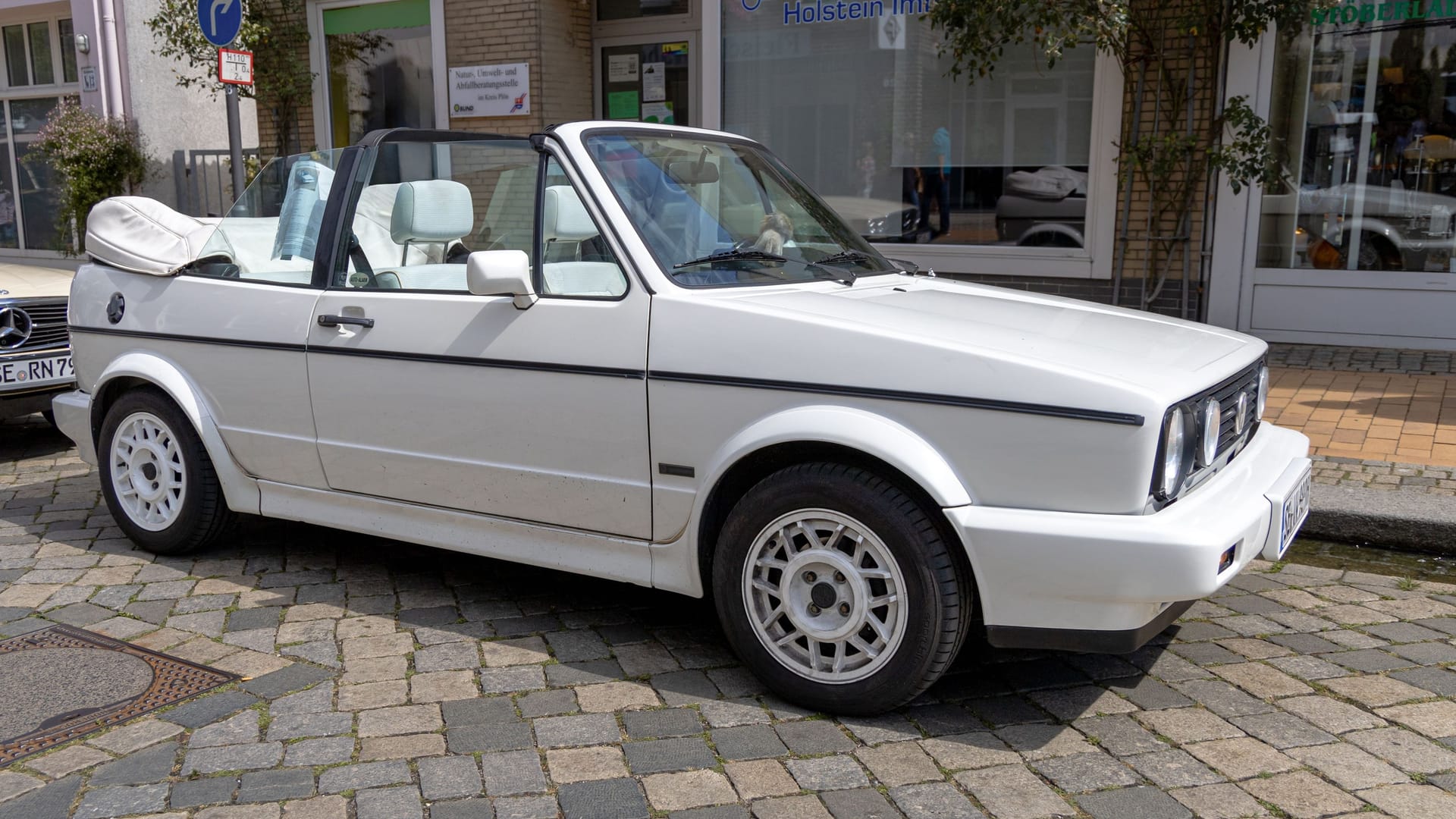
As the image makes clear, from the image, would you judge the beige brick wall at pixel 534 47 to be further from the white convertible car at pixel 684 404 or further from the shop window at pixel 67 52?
the shop window at pixel 67 52

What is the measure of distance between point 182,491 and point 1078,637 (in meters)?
3.73

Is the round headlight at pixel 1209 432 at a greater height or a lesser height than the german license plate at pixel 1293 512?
greater

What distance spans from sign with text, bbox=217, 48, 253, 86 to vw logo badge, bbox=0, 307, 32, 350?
6.81 ft

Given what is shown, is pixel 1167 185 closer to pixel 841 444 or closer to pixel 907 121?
pixel 907 121

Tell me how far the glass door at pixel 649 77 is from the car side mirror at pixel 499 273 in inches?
328

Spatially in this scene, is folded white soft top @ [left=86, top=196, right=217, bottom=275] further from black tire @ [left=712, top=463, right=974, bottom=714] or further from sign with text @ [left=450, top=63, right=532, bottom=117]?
sign with text @ [left=450, top=63, right=532, bottom=117]

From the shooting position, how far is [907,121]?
1044 centimetres

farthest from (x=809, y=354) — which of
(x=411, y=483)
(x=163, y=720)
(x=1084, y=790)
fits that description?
(x=163, y=720)

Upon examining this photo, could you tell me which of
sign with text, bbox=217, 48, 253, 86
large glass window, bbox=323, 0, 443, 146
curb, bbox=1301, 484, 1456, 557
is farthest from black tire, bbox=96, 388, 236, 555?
large glass window, bbox=323, 0, 443, 146

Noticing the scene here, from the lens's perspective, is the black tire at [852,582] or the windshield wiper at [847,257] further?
the windshield wiper at [847,257]

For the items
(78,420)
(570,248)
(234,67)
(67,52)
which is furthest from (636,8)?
(67,52)

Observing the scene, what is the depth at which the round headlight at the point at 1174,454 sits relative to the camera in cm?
317

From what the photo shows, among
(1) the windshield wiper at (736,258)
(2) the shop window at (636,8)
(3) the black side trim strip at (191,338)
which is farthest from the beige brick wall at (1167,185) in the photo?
(3) the black side trim strip at (191,338)

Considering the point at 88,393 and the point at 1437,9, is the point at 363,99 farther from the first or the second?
the point at 1437,9
